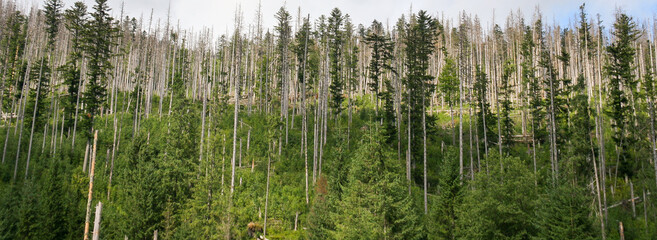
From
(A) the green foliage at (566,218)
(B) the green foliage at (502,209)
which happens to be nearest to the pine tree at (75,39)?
(B) the green foliage at (502,209)

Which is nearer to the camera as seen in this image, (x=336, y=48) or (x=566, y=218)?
(x=566, y=218)

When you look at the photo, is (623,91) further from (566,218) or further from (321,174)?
(321,174)

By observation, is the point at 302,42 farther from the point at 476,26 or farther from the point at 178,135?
the point at 476,26

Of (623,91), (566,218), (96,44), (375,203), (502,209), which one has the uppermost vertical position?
(96,44)

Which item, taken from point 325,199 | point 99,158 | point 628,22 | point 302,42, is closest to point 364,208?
point 325,199

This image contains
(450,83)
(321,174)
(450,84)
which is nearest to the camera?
(321,174)

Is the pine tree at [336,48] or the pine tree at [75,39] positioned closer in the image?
the pine tree at [75,39]

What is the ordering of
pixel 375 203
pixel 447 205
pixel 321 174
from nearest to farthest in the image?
pixel 375 203 → pixel 447 205 → pixel 321 174

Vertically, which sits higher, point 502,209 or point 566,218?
point 502,209

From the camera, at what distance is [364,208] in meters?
20.2

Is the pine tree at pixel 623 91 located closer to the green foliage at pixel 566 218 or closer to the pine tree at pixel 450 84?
the green foliage at pixel 566 218

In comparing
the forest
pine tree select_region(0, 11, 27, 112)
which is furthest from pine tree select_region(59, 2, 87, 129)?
pine tree select_region(0, 11, 27, 112)

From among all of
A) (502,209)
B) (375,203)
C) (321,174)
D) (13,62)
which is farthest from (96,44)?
(502,209)

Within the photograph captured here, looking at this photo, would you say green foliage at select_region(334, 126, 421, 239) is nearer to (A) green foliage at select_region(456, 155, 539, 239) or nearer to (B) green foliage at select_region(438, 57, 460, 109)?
(A) green foliage at select_region(456, 155, 539, 239)
